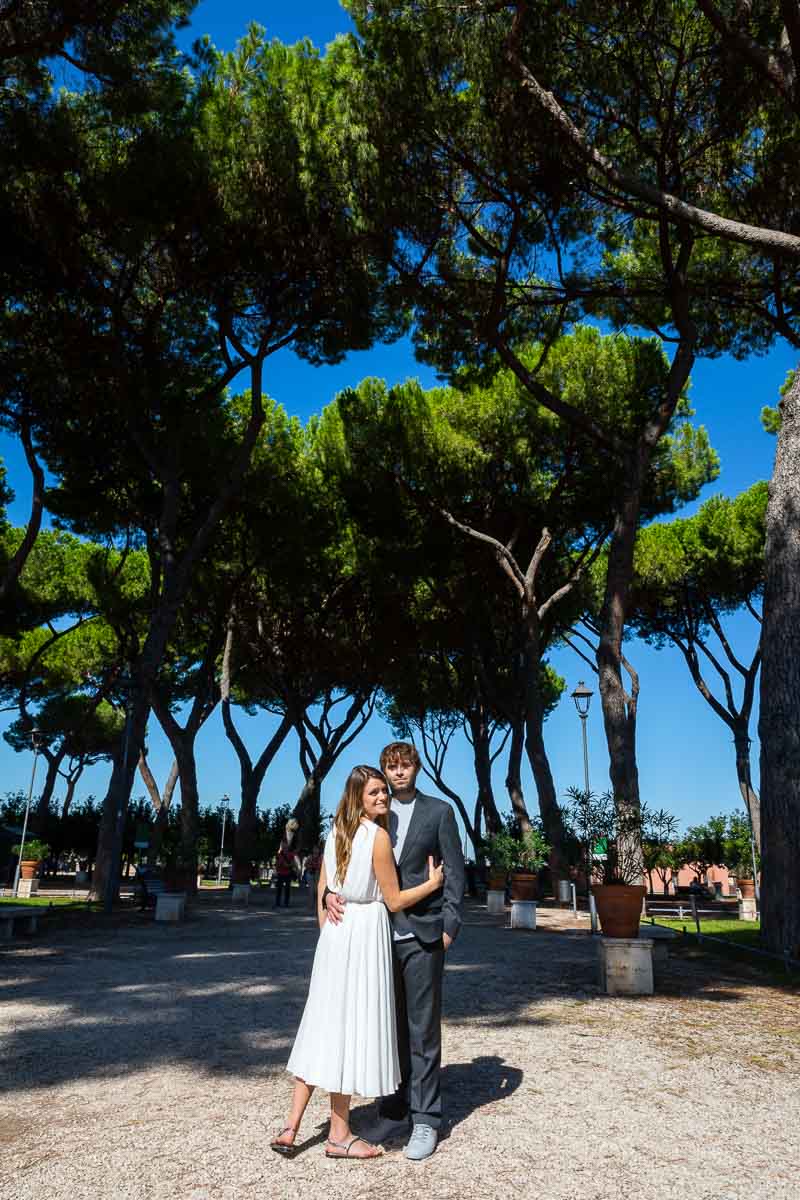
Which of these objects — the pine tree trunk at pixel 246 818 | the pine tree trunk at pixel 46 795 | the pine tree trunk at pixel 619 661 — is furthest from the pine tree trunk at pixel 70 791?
the pine tree trunk at pixel 619 661

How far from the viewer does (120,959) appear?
26.6 feet

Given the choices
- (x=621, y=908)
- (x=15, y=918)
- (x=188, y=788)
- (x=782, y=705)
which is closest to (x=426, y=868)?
Answer: (x=621, y=908)

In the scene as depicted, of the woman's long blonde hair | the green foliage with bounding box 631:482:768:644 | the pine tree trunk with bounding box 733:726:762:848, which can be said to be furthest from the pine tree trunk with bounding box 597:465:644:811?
the pine tree trunk with bounding box 733:726:762:848

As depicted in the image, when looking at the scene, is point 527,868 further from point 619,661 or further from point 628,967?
point 628,967

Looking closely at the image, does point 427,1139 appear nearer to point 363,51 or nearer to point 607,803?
point 607,803

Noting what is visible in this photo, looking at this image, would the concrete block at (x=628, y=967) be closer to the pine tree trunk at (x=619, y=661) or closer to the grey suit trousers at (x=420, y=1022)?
the pine tree trunk at (x=619, y=661)

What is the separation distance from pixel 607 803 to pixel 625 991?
2281 mm

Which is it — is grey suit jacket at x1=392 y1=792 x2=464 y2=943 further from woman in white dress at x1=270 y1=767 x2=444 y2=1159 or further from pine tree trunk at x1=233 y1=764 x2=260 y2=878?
pine tree trunk at x1=233 y1=764 x2=260 y2=878

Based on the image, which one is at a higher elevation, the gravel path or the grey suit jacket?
the grey suit jacket

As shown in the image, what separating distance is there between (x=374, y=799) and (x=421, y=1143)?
1202 mm

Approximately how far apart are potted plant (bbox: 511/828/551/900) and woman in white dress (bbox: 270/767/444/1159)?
1109 cm

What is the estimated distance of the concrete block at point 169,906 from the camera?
12.3m

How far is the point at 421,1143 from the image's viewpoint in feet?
9.57

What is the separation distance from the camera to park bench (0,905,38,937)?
9852 millimetres
